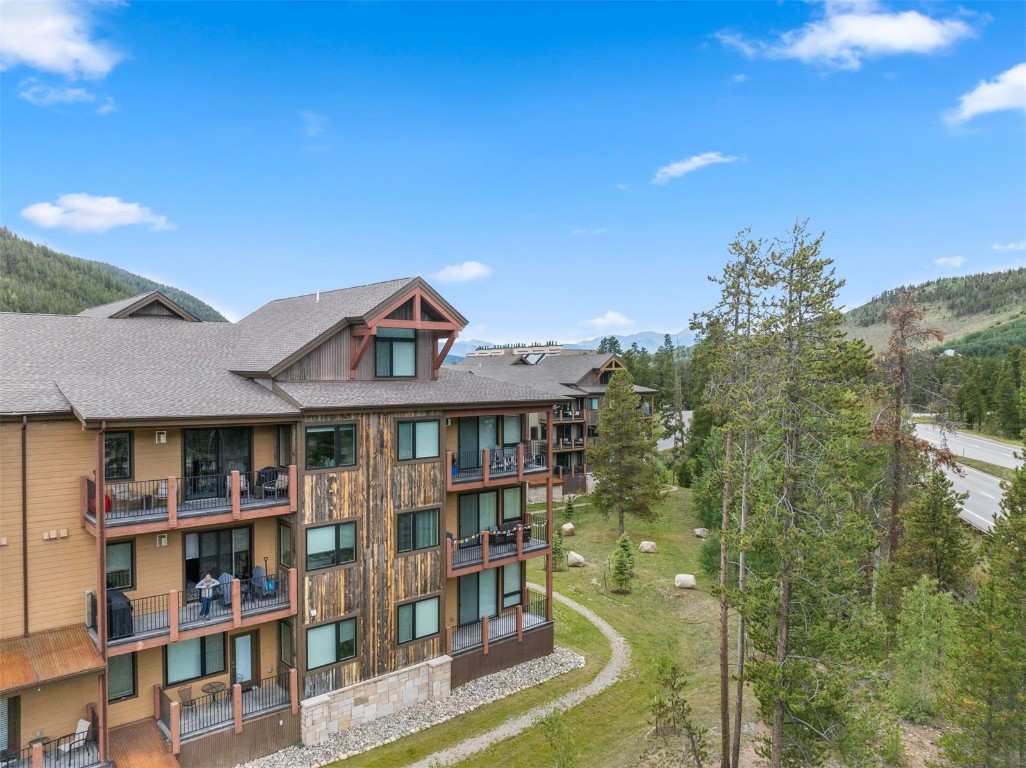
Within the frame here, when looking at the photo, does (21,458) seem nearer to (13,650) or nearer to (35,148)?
(13,650)

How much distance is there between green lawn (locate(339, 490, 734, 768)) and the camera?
55.2ft

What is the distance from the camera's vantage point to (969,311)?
156875mm

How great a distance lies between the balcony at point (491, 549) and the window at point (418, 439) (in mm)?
3091

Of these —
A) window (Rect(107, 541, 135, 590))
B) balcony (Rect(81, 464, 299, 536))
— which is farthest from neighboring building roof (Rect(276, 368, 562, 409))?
window (Rect(107, 541, 135, 590))

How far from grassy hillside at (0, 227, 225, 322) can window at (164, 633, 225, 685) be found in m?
64.9

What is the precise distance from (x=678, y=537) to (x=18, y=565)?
3516cm

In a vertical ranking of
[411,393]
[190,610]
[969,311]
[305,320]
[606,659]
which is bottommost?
[606,659]

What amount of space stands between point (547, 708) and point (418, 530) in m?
6.93

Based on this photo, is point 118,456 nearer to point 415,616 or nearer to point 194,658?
point 194,658

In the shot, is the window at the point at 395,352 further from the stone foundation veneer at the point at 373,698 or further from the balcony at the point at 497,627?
the stone foundation veneer at the point at 373,698

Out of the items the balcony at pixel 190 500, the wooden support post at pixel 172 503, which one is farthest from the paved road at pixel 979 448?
the wooden support post at pixel 172 503

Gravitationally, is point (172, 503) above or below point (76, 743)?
above

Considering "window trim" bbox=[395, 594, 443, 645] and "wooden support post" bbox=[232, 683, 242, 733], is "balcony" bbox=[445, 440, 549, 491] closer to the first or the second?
"window trim" bbox=[395, 594, 443, 645]

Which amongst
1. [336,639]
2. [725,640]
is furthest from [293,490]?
[725,640]
